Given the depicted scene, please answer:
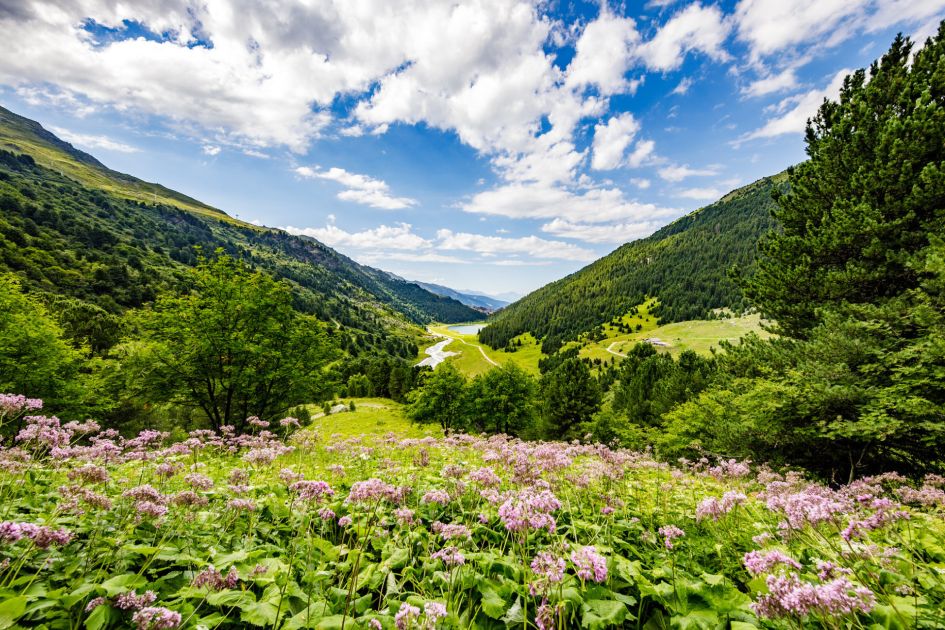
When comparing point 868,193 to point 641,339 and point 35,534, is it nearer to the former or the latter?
point 35,534

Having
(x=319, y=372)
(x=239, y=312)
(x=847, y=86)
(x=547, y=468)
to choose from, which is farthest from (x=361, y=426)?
(x=847, y=86)

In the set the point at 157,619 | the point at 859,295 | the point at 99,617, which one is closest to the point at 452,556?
the point at 157,619

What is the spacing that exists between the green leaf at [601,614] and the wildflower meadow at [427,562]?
0.02 meters

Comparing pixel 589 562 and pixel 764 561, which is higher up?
pixel 764 561

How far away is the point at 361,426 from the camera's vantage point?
4950 cm

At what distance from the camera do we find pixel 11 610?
258 centimetres

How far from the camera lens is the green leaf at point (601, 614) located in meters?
3.22

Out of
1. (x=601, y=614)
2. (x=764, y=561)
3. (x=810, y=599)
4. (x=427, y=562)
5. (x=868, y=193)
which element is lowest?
(x=427, y=562)

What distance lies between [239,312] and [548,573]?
982 inches

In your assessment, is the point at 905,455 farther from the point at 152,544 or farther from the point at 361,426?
the point at 361,426

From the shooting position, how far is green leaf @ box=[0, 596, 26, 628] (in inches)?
99.9

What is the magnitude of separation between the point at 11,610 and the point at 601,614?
4.92 meters

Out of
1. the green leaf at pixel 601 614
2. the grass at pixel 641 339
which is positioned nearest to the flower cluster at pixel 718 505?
the green leaf at pixel 601 614

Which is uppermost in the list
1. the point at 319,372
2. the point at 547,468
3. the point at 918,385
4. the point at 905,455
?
the point at 918,385
